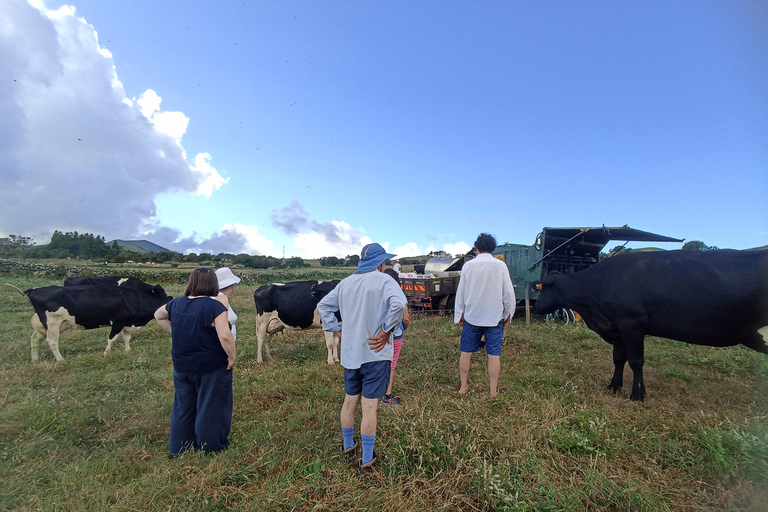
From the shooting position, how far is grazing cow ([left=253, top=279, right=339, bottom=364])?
289 inches

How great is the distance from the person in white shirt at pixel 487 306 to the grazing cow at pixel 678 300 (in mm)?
1584

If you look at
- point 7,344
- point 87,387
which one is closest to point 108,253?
point 7,344

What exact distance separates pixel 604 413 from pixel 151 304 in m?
8.30

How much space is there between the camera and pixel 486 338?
454 cm

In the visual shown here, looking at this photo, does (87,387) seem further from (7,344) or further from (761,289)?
(761,289)

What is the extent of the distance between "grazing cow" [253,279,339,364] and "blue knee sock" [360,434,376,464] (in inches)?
168

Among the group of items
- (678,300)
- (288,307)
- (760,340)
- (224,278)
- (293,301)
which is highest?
(224,278)

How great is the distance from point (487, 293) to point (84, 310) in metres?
7.56

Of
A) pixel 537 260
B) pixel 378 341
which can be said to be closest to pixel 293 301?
pixel 378 341

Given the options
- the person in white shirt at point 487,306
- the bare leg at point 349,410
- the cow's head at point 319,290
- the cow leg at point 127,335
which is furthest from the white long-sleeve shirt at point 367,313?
the cow leg at point 127,335

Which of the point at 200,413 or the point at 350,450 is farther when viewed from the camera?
the point at 200,413

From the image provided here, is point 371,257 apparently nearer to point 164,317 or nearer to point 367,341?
point 367,341

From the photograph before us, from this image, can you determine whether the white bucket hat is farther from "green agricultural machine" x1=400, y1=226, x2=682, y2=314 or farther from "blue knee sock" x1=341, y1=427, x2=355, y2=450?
"green agricultural machine" x1=400, y1=226, x2=682, y2=314

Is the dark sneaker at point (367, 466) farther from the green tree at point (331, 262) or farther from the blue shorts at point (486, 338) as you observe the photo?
the green tree at point (331, 262)
